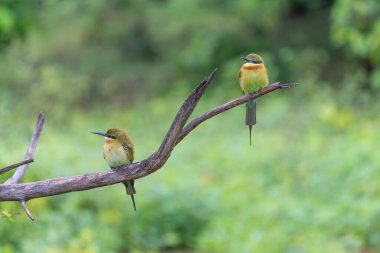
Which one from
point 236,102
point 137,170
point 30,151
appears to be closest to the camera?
point 236,102

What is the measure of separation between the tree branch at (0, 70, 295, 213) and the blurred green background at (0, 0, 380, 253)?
42 centimetres

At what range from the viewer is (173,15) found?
12.3 m

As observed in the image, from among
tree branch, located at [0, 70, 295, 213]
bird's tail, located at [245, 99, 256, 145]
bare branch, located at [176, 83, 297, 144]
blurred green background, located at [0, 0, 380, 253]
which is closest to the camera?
bare branch, located at [176, 83, 297, 144]

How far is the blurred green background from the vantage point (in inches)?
265

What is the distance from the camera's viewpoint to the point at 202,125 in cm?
1125

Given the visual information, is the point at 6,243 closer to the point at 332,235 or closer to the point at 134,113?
the point at 332,235

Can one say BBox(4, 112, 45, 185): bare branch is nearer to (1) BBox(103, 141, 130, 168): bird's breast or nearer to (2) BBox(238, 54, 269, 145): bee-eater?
(1) BBox(103, 141, 130, 168): bird's breast

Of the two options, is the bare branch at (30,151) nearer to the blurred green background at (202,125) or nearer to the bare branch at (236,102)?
the blurred green background at (202,125)

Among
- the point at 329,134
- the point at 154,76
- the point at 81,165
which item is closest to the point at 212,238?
the point at 81,165

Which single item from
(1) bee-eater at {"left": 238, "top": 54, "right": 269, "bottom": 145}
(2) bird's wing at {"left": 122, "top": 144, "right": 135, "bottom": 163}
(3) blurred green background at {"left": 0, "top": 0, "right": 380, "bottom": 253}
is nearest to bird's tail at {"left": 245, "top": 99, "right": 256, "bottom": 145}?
(1) bee-eater at {"left": 238, "top": 54, "right": 269, "bottom": 145}

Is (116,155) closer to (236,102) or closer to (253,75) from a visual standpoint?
(253,75)

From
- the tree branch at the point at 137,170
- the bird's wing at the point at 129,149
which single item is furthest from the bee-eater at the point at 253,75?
the bird's wing at the point at 129,149

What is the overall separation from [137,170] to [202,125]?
28.5 feet

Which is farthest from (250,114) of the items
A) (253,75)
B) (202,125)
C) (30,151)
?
(202,125)
